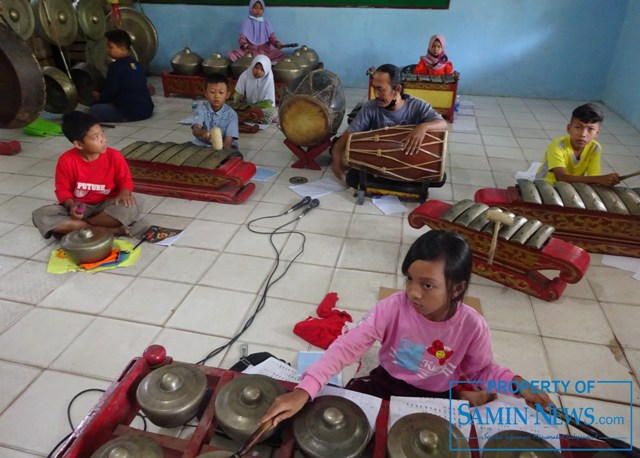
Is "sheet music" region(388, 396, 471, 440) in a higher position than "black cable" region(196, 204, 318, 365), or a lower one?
higher

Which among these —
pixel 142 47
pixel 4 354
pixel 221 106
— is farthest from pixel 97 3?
pixel 4 354

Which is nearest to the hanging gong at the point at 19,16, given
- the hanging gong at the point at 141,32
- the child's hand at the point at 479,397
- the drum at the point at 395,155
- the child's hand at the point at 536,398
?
the hanging gong at the point at 141,32

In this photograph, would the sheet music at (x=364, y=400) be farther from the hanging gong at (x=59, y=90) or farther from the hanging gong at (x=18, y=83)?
the hanging gong at (x=59, y=90)

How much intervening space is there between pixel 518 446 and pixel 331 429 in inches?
20.5

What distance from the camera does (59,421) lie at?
1681 mm

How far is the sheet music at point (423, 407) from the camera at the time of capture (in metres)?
1.31

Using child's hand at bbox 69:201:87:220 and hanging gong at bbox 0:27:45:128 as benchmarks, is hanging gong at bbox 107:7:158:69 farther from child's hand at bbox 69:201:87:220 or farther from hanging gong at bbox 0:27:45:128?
child's hand at bbox 69:201:87:220

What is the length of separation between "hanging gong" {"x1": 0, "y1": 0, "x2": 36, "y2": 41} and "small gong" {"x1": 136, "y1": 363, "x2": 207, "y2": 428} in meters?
4.65

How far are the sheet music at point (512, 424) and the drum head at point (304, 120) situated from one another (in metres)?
2.78

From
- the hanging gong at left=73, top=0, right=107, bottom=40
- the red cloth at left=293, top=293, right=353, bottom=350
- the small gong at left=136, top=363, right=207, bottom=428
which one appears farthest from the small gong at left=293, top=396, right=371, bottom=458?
the hanging gong at left=73, top=0, right=107, bottom=40

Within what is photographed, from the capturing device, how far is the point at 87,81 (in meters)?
5.67

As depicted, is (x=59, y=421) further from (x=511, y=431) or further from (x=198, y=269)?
(x=511, y=431)

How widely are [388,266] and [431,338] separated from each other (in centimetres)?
127

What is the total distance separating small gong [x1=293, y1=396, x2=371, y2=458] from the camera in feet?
3.85
